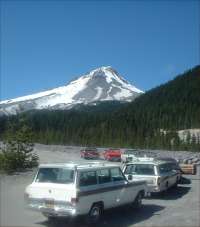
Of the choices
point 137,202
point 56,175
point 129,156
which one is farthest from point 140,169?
point 129,156

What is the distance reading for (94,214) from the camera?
12875 mm

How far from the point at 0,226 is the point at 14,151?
1112cm

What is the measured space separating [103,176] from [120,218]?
1.47 meters

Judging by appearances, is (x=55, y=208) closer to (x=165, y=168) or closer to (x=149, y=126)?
(x=165, y=168)

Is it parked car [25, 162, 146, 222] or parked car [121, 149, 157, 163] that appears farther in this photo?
parked car [121, 149, 157, 163]

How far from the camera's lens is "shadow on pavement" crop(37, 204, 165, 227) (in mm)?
12953

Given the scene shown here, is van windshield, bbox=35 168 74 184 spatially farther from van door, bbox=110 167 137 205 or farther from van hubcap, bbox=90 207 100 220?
van door, bbox=110 167 137 205

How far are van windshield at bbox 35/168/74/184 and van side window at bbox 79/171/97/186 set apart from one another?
0.29 metres

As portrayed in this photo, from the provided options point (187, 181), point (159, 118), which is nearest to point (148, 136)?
point (159, 118)

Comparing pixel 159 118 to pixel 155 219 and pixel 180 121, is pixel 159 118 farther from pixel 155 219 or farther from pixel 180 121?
pixel 155 219

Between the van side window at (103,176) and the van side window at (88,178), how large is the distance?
10.6 inches

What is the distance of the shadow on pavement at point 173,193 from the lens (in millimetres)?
18909

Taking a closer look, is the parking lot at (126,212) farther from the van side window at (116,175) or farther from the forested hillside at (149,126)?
the forested hillside at (149,126)

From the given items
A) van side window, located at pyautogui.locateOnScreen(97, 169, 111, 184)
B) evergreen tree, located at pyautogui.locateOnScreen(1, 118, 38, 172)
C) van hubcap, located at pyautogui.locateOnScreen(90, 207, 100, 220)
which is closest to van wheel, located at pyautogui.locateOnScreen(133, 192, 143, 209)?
van side window, located at pyautogui.locateOnScreen(97, 169, 111, 184)
